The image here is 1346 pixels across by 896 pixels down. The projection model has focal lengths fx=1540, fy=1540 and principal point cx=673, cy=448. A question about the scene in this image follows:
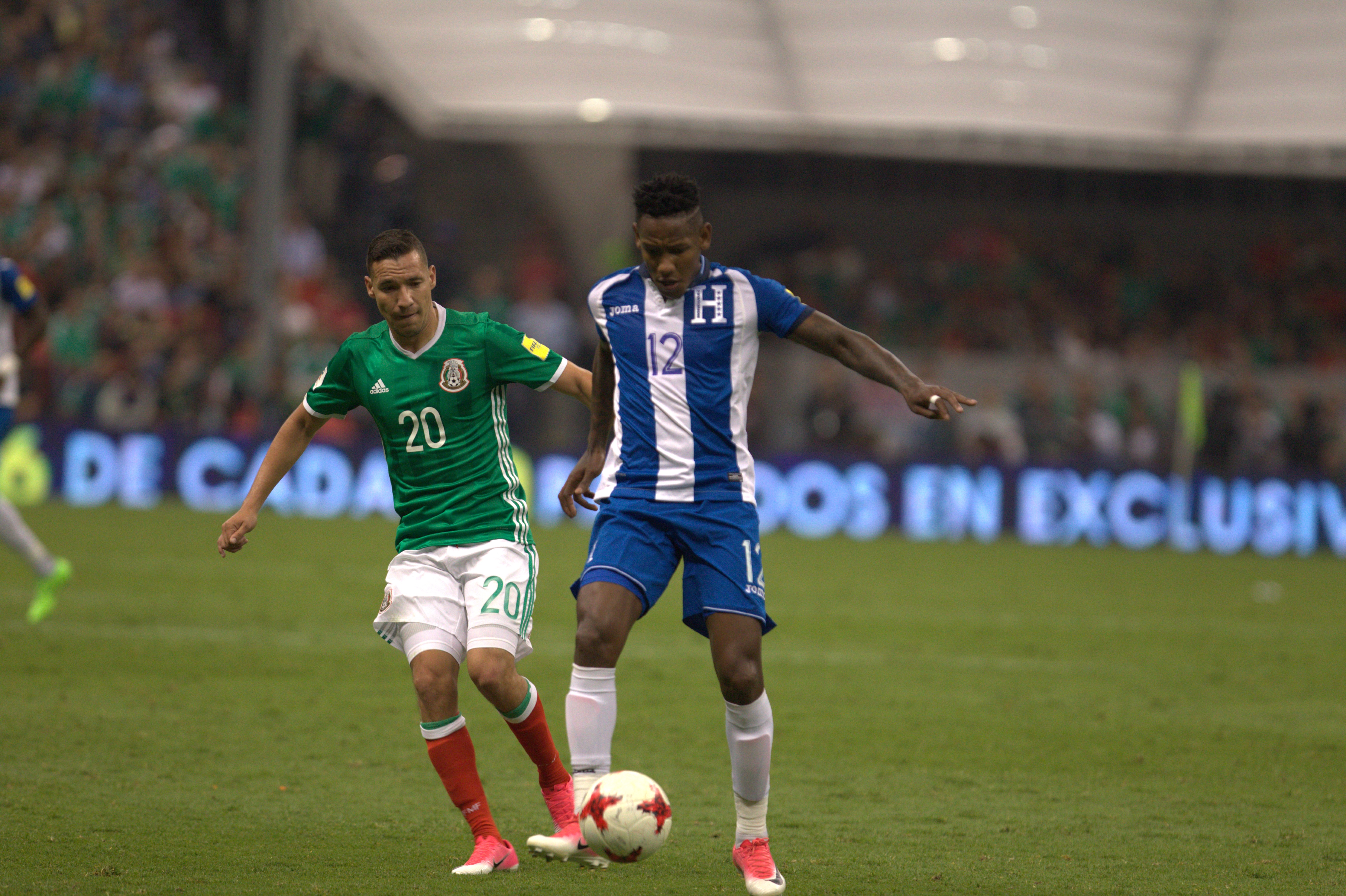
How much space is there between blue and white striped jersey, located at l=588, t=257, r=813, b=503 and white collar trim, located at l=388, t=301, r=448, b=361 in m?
0.56

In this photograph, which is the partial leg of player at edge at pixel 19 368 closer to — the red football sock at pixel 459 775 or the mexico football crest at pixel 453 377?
the mexico football crest at pixel 453 377

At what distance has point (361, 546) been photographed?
13.2 m

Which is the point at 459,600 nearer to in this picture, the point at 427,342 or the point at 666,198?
the point at 427,342

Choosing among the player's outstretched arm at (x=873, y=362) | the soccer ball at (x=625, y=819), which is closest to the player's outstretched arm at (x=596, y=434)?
the player's outstretched arm at (x=873, y=362)

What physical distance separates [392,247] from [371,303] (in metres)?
17.8

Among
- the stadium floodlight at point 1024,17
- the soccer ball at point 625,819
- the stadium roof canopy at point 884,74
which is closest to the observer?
the soccer ball at point 625,819

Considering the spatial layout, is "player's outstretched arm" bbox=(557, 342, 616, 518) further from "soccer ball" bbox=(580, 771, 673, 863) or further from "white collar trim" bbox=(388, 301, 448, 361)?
"soccer ball" bbox=(580, 771, 673, 863)

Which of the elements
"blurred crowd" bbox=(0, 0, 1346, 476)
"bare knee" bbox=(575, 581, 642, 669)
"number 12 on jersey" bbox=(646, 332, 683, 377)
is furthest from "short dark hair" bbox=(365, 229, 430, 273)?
"blurred crowd" bbox=(0, 0, 1346, 476)

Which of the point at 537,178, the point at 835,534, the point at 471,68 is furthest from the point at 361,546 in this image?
the point at 537,178

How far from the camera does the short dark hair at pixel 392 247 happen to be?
4574mm

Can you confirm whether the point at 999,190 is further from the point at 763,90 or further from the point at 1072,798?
the point at 1072,798

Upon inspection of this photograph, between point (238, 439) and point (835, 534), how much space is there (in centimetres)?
643

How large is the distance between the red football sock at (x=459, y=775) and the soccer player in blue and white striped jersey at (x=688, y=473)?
0.64ft

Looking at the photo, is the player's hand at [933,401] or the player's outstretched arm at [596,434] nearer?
the player's hand at [933,401]
